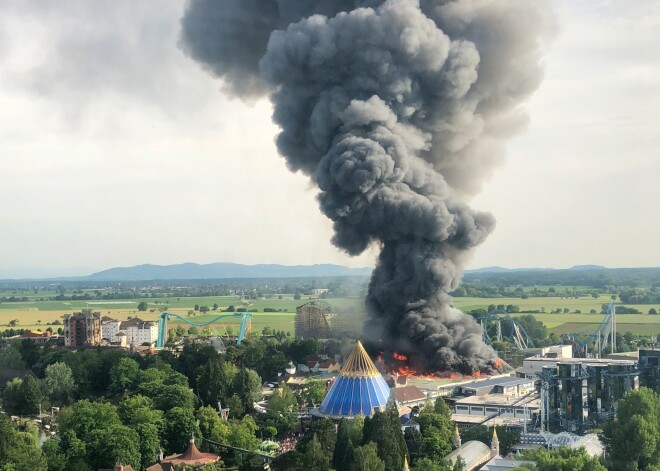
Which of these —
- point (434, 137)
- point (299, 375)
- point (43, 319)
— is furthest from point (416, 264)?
point (43, 319)

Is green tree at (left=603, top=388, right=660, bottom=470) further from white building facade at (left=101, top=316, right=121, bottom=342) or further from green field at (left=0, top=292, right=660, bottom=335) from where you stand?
white building facade at (left=101, top=316, right=121, bottom=342)

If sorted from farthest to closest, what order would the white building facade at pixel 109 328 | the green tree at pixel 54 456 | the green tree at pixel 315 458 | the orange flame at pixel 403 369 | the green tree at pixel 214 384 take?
the white building facade at pixel 109 328, the orange flame at pixel 403 369, the green tree at pixel 214 384, the green tree at pixel 54 456, the green tree at pixel 315 458

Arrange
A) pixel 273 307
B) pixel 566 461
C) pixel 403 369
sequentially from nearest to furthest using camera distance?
pixel 566 461 < pixel 403 369 < pixel 273 307

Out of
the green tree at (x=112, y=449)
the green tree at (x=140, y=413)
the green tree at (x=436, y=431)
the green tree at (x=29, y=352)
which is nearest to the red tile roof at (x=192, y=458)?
the green tree at (x=112, y=449)

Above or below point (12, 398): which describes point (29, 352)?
above

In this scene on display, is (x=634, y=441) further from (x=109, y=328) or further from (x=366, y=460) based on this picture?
(x=109, y=328)

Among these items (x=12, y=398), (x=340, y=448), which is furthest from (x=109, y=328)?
(x=340, y=448)

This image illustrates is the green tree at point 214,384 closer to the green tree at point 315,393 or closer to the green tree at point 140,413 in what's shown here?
the green tree at point 315,393

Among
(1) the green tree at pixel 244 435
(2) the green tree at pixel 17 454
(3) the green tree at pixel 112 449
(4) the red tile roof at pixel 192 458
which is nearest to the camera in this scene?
(2) the green tree at pixel 17 454
